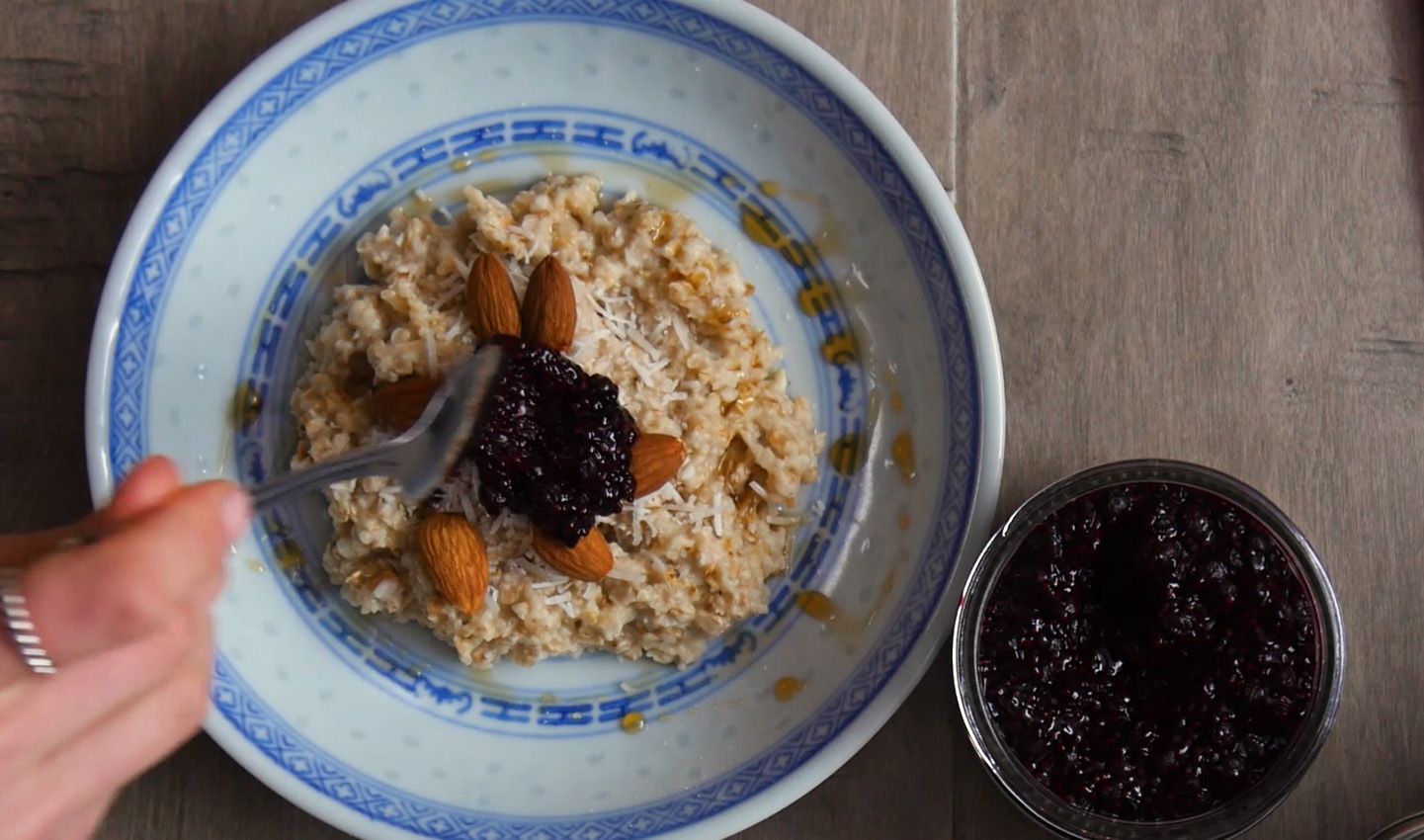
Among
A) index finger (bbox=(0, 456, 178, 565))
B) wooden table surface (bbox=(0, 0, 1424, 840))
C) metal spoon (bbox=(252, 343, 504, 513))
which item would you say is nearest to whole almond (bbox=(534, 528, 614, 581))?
metal spoon (bbox=(252, 343, 504, 513))

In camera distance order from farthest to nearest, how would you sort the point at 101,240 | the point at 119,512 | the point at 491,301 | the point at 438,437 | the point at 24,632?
the point at 101,240, the point at 491,301, the point at 438,437, the point at 119,512, the point at 24,632

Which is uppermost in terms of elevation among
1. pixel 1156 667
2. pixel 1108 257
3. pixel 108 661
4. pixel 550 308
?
pixel 1108 257

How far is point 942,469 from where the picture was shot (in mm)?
2006

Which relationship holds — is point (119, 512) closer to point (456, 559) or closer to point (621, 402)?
point (456, 559)

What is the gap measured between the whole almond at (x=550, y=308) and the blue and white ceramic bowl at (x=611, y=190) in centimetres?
27

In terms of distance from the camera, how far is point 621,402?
1.93 meters

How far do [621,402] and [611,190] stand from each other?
1.33 ft

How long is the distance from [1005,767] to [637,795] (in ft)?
1.97

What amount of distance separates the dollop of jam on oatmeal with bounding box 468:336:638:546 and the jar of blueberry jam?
639mm

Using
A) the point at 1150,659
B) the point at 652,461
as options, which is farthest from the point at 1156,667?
the point at 652,461

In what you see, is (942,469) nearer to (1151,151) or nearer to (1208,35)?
(1151,151)

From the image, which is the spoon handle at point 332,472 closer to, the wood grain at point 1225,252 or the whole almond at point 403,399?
the whole almond at point 403,399

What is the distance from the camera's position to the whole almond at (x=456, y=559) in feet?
6.13

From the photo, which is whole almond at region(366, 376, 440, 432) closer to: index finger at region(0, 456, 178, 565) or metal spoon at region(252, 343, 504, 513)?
metal spoon at region(252, 343, 504, 513)
